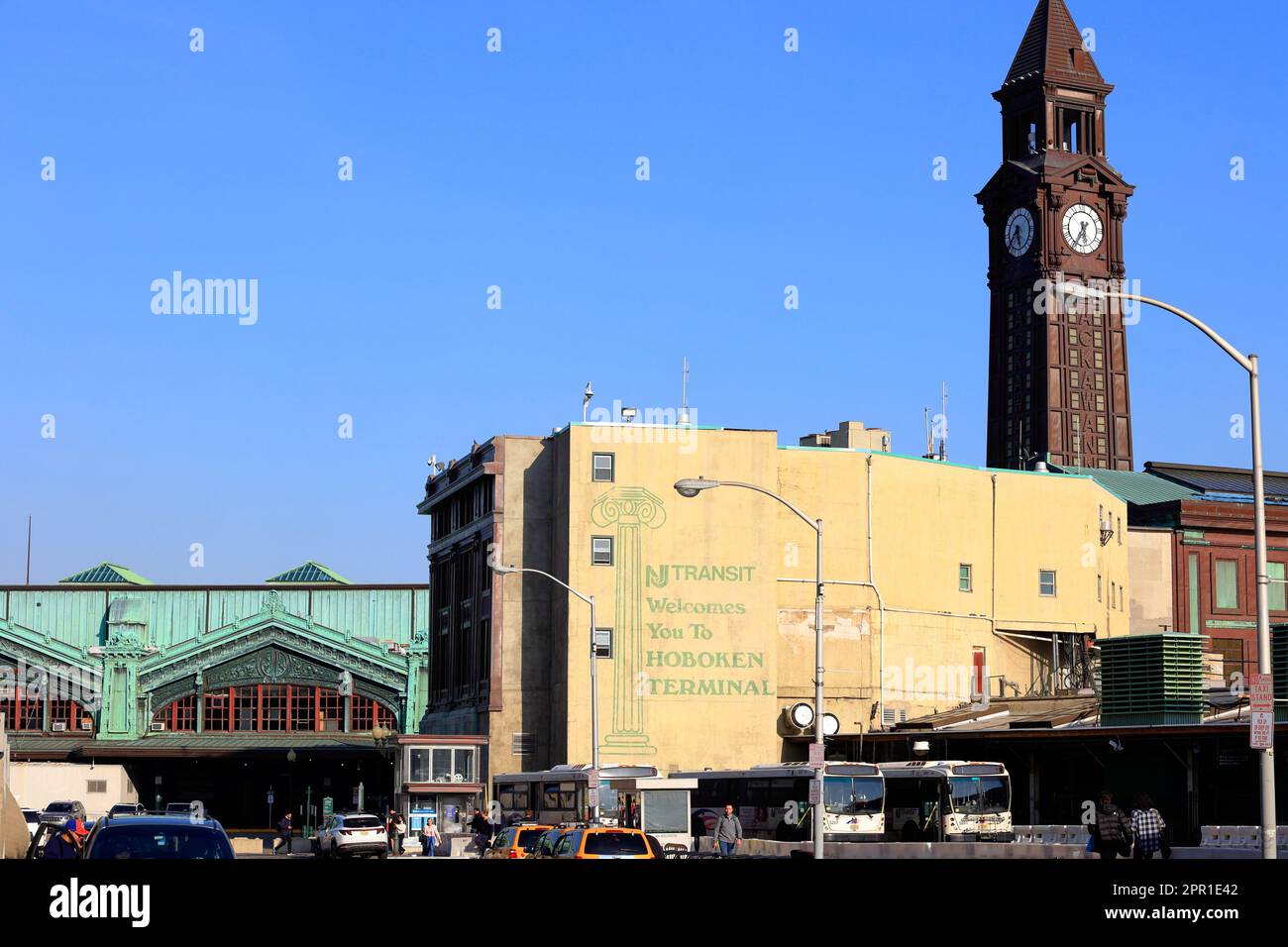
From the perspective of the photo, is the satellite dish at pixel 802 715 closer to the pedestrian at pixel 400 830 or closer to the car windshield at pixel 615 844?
the pedestrian at pixel 400 830

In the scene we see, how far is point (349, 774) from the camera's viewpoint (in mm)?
111375

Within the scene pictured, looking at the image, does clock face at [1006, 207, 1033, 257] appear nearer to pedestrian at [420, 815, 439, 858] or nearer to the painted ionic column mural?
the painted ionic column mural

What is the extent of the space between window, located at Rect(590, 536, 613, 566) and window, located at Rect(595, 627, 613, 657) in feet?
10.4

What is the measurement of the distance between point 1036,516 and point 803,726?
21.1 meters

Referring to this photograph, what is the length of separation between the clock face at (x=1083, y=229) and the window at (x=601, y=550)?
292ft

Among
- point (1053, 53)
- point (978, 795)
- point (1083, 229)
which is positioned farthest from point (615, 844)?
point (1053, 53)

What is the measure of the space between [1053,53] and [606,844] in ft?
473

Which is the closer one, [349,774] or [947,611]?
[947,611]

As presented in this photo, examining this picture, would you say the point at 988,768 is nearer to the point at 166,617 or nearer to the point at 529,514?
the point at 529,514

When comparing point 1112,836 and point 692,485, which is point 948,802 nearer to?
point 692,485

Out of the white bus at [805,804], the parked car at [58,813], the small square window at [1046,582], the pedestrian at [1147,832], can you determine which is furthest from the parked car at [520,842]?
the small square window at [1046,582]

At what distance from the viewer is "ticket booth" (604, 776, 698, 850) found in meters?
56.9
